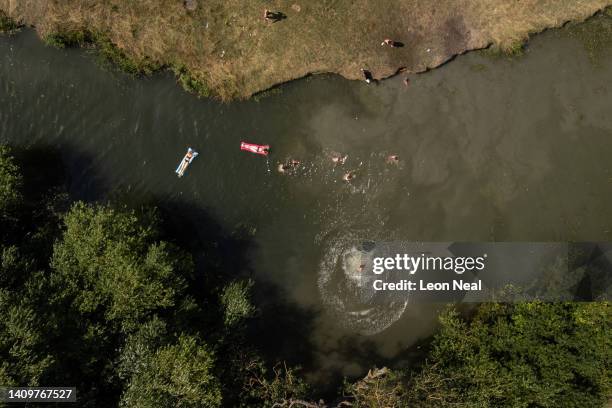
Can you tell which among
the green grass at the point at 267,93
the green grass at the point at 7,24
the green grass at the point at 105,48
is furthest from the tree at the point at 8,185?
the green grass at the point at 267,93

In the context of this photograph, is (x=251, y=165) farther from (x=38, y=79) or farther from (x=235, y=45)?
(x=38, y=79)

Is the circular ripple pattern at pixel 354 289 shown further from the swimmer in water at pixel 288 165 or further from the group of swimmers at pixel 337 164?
the swimmer in water at pixel 288 165

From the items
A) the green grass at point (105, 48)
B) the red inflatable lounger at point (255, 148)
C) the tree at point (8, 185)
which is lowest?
the tree at point (8, 185)

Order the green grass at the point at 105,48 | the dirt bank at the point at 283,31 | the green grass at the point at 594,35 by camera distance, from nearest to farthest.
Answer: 1. the dirt bank at the point at 283,31
2. the green grass at the point at 105,48
3. the green grass at the point at 594,35

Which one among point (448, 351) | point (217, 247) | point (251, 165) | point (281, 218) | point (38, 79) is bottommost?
point (448, 351)

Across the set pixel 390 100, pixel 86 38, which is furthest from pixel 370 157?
pixel 86 38

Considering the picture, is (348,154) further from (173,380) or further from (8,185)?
(8,185)

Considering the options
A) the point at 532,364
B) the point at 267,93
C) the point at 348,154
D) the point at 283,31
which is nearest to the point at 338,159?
the point at 348,154
